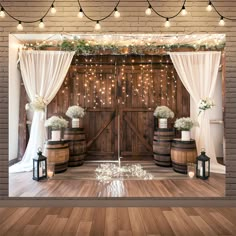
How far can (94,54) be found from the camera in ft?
19.0

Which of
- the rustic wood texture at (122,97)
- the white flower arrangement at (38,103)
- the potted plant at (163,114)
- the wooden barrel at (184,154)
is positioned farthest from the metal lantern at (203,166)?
the white flower arrangement at (38,103)

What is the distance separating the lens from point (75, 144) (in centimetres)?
520

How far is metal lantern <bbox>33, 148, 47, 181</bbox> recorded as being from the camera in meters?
4.12

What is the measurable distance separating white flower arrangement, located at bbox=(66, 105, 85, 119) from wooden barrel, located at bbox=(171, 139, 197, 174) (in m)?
2.18

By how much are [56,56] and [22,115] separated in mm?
1679

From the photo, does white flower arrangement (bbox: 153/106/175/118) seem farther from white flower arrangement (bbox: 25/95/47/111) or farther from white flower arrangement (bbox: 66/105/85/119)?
white flower arrangement (bbox: 25/95/47/111)

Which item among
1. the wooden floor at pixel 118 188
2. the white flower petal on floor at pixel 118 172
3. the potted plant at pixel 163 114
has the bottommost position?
the wooden floor at pixel 118 188

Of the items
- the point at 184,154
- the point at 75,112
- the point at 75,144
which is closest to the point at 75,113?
the point at 75,112

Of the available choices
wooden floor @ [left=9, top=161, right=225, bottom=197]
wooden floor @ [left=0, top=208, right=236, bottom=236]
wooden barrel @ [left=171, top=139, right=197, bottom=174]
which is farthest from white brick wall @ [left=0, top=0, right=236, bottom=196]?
wooden barrel @ [left=171, top=139, right=197, bottom=174]

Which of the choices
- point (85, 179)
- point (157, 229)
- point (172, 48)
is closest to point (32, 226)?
point (157, 229)

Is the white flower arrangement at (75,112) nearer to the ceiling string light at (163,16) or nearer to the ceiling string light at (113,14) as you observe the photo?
the ceiling string light at (113,14)

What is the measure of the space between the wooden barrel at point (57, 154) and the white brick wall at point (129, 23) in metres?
1.24

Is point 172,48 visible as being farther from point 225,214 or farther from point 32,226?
point 32,226

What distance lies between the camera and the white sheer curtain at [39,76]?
4.89 metres
